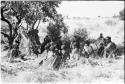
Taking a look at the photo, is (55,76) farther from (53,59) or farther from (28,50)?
(28,50)

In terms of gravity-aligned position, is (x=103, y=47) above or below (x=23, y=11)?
below

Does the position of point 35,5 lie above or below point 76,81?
above

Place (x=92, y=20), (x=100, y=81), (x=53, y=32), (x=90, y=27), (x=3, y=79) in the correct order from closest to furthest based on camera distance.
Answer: (x=3, y=79) < (x=100, y=81) < (x=53, y=32) < (x=90, y=27) < (x=92, y=20)

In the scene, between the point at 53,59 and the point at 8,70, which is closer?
the point at 8,70

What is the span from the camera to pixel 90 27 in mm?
39219

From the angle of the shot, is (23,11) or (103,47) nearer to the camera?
(23,11)

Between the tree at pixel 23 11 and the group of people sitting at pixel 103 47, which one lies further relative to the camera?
the group of people sitting at pixel 103 47

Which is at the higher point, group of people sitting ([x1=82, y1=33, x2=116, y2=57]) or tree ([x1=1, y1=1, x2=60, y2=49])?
tree ([x1=1, y1=1, x2=60, y2=49])

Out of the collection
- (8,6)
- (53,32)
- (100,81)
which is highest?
(8,6)

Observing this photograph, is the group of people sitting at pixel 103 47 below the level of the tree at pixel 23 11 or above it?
below

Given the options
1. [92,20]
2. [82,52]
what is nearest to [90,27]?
[92,20]

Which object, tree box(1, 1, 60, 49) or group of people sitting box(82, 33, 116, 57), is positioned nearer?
tree box(1, 1, 60, 49)

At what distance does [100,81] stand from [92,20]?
33.8 m

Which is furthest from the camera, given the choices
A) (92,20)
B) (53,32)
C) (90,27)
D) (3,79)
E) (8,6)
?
(92,20)
